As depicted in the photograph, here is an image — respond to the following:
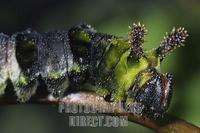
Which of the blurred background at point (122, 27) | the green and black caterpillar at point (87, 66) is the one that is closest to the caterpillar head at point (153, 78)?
the green and black caterpillar at point (87, 66)

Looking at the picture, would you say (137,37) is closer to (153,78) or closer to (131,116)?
(153,78)

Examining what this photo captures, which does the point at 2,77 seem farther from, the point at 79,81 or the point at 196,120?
the point at 196,120

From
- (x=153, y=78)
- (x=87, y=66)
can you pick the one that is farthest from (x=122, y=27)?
(x=153, y=78)

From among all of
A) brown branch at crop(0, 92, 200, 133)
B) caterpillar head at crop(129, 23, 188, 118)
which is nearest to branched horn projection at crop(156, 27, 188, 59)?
caterpillar head at crop(129, 23, 188, 118)

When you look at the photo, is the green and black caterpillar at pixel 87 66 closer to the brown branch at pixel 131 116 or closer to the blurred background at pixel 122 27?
the brown branch at pixel 131 116

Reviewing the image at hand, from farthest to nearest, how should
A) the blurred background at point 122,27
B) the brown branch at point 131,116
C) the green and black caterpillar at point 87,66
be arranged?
1. the blurred background at point 122,27
2. the green and black caterpillar at point 87,66
3. the brown branch at point 131,116

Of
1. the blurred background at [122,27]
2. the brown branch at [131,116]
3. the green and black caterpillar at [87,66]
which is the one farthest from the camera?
the blurred background at [122,27]

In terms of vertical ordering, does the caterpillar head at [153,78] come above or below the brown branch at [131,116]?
above

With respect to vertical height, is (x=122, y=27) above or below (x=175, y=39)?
above
